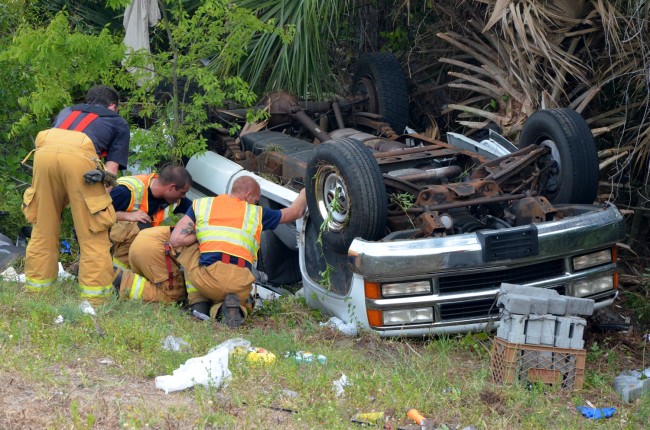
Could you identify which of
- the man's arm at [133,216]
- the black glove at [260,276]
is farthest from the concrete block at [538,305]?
the man's arm at [133,216]

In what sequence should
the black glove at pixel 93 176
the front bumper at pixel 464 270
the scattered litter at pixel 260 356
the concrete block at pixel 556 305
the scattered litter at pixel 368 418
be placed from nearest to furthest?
the scattered litter at pixel 368 418 < the scattered litter at pixel 260 356 < the concrete block at pixel 556 305 < the front bumper at pixel 464 270 < the black glove at pixel 93 176

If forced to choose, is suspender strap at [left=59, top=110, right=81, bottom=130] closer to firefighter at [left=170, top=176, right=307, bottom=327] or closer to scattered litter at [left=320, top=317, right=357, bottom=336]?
firefighter at [left=170, top=176, right=307, bottom=327]

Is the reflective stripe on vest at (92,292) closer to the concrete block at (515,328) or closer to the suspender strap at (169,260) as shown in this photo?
the suspender strap at (169,260)

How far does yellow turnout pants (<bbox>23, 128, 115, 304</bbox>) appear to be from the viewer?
20.6 ft

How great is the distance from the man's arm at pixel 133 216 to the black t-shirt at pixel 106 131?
1.18 feet

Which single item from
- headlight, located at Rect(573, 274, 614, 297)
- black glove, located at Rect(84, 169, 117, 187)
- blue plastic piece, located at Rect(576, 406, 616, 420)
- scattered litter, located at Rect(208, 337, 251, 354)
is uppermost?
black glove, located at Rect(84, 169, 117, 187)

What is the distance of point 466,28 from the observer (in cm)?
909

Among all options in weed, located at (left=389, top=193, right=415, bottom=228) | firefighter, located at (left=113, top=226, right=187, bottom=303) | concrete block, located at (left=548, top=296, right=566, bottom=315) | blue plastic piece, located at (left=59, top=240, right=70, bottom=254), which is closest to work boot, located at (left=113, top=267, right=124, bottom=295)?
firefighter, located at (left=113, top=226, right=187, bottom=303)

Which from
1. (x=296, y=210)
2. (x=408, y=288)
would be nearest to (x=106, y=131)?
(x=296, y=210)

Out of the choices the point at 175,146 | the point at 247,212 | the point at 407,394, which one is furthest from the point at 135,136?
the point at 407,394

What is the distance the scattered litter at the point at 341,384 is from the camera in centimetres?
475

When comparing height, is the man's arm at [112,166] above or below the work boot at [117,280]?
above

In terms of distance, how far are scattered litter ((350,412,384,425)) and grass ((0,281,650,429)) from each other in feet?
0.14

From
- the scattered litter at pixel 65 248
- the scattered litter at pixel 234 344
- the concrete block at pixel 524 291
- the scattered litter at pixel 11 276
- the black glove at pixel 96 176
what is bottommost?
the scattered litter at pixel 65 248
